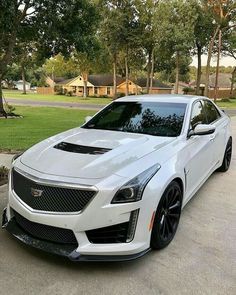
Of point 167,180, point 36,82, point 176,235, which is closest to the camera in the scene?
point 167,180

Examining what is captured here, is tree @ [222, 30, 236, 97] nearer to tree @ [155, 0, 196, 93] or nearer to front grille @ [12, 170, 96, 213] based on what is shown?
tree @ [155, 0, 196, 93]

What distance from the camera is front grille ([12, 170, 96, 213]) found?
3199mm

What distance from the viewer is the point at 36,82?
359 ft

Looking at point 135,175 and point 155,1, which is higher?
point 155,1

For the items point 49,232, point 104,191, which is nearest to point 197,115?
point 104,191

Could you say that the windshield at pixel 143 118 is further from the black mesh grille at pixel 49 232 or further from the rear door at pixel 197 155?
the black mesh grille at pixel 49 232

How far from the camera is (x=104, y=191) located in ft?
10.4

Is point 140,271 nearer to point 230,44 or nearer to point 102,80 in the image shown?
point 230,44

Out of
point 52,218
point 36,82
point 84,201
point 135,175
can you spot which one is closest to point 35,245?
point 52,218

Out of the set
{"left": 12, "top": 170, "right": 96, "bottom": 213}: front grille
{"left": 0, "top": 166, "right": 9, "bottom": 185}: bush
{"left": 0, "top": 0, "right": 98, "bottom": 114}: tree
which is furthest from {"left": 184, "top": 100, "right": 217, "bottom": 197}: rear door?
{"left": 0, "top": 0, "right": 98, "bottom": 114}: tree

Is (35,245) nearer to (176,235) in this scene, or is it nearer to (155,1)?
(176,235)

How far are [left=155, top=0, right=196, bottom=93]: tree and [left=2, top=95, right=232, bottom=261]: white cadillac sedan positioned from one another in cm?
3610

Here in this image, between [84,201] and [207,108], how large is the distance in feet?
11.6

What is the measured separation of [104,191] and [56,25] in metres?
14.3
